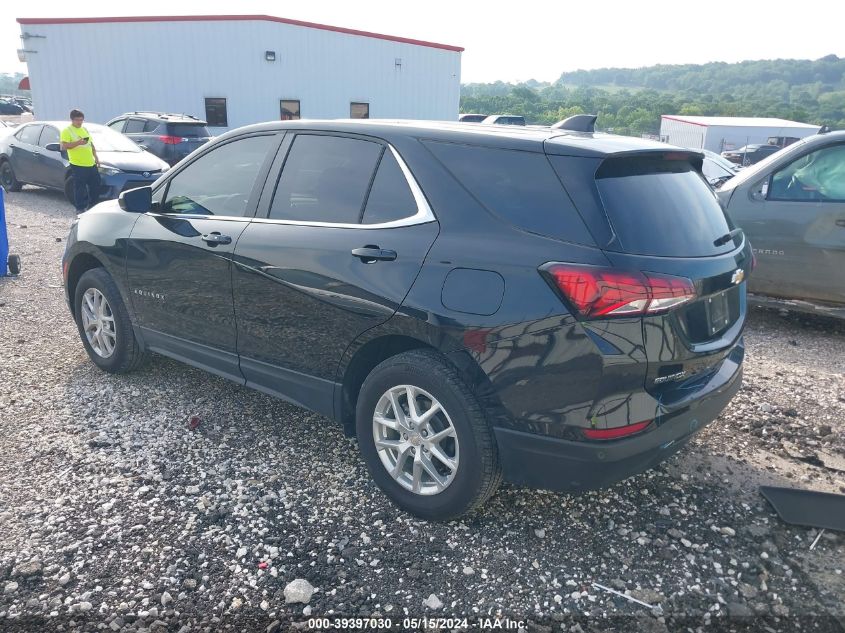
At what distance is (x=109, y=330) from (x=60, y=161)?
10318mm

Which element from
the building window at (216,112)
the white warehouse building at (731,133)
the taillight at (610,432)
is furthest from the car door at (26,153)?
the white warehouse building at (731,133)

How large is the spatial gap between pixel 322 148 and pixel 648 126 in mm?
59618

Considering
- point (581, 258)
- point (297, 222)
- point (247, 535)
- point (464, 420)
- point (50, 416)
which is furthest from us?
point (50, 416)

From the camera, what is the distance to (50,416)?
4.12 meters

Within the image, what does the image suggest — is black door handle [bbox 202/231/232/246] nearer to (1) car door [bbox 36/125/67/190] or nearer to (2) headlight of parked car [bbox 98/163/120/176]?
(2) headlight of parked car [bbox 98/163/120/176]

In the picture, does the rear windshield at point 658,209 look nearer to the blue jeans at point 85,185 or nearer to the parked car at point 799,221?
the parked car at point 799,221

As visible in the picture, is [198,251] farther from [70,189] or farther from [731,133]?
[731,133]

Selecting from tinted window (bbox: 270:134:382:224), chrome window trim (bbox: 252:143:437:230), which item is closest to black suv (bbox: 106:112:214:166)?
tinted window (bbox: 270:134:382:224)

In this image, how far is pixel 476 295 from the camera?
2.78 m

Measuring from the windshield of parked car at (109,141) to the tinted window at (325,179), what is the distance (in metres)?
10.7

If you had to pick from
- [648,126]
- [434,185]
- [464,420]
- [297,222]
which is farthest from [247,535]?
[648,126]

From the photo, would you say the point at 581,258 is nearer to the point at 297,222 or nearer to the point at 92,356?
the point at 297,222

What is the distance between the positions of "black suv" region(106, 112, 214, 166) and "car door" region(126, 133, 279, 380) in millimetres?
12108

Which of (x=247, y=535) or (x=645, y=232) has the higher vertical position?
(x=645, y=232)
